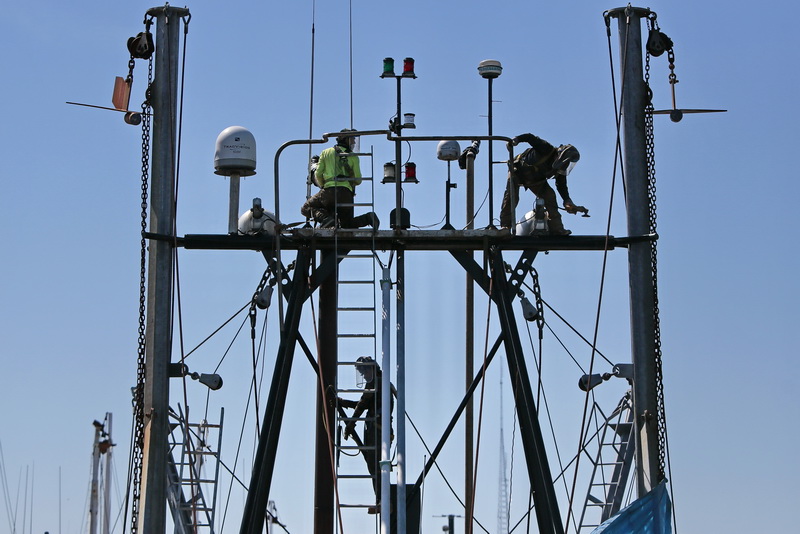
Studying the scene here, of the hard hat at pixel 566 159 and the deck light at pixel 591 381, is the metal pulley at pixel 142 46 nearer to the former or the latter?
the hard hat at pixel 566 159

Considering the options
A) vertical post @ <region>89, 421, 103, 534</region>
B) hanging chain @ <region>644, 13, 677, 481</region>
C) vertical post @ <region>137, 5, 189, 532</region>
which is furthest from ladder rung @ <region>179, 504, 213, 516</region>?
vertical post @ <region>89, 421, 103, 534</region>

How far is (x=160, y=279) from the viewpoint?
2248 centimetres

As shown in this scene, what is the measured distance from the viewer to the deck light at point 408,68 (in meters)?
22.4

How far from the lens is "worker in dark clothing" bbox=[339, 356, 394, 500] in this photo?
21.9m

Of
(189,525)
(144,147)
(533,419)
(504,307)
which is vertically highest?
(144,147)

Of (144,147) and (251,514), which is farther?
(144,147)

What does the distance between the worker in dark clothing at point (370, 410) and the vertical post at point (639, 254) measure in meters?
3.32

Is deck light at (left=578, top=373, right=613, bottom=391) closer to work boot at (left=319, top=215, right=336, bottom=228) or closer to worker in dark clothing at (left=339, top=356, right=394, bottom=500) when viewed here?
worker in dark clothing at (left=339, top=356, right=394, bottom=500)

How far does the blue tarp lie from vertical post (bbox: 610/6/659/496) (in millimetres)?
904

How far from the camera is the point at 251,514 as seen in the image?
69.9 ft

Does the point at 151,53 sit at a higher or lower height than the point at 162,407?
higher

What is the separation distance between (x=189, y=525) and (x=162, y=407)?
157 cm

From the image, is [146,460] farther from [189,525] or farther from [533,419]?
[533,419]

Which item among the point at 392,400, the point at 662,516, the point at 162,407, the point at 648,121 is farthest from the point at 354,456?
the point at 648,121
